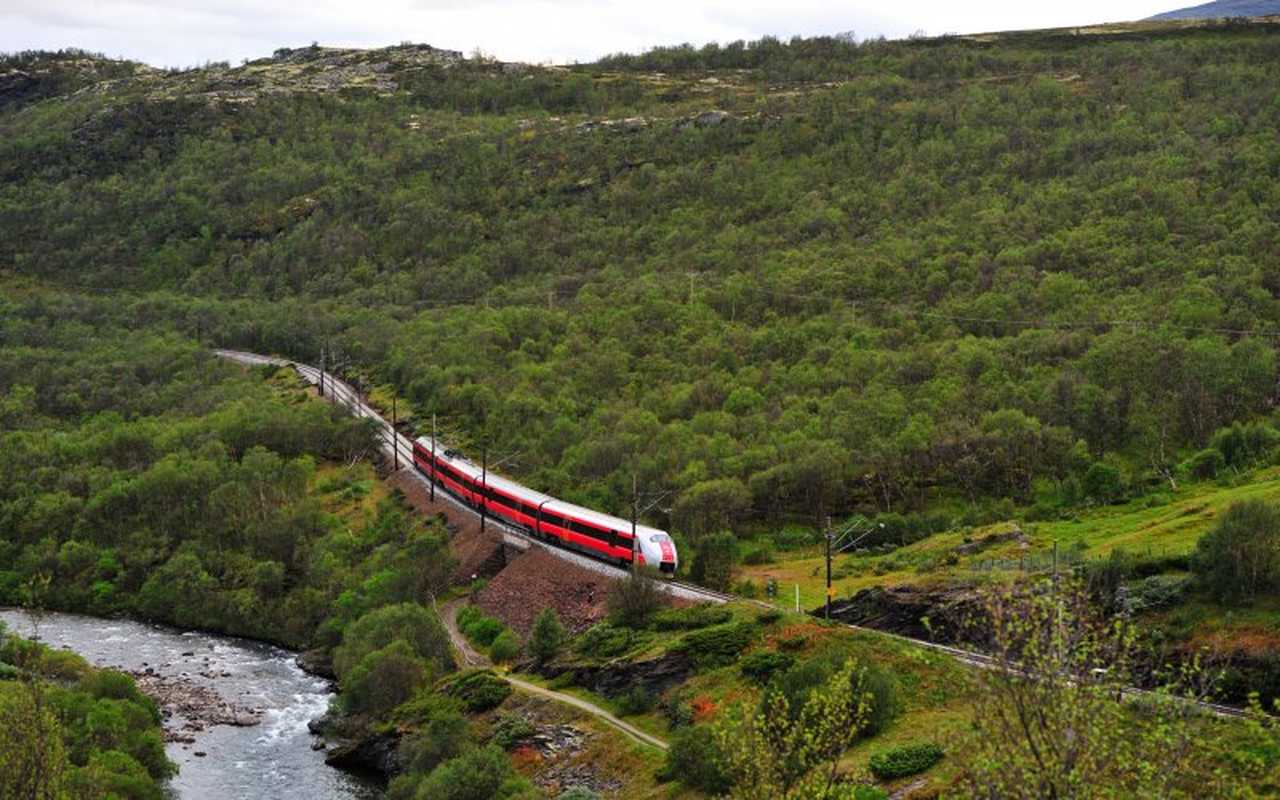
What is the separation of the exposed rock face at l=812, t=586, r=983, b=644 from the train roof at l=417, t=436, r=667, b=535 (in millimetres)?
13900

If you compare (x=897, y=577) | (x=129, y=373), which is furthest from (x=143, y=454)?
(x=897, y=577)

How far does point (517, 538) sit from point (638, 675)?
24159mm

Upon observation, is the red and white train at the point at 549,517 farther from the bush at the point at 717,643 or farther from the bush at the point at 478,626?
A: the bush at the point at 717,643

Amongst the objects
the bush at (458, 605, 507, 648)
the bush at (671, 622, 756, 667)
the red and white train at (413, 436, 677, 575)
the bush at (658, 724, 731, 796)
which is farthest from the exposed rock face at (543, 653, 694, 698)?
the bush at (458, 605, 507, 648)

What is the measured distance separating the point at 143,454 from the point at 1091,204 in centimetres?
8842

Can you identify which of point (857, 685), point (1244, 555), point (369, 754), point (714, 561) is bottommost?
point (369, 754)

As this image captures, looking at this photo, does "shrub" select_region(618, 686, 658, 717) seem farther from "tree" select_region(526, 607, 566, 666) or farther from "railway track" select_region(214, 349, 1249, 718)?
"tree" select_region(526, 607, 566, 666)

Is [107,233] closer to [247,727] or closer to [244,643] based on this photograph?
[244,643]

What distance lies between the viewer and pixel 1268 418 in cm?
8712

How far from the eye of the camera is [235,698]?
6981 cm

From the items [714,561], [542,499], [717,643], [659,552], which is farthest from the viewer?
[542,499]

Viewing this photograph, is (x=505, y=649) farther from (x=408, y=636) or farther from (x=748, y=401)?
(x=748, y=401)

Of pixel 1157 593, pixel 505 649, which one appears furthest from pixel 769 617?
pixel 505 649

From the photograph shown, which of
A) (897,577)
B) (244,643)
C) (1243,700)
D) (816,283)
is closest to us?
(1243,700)
